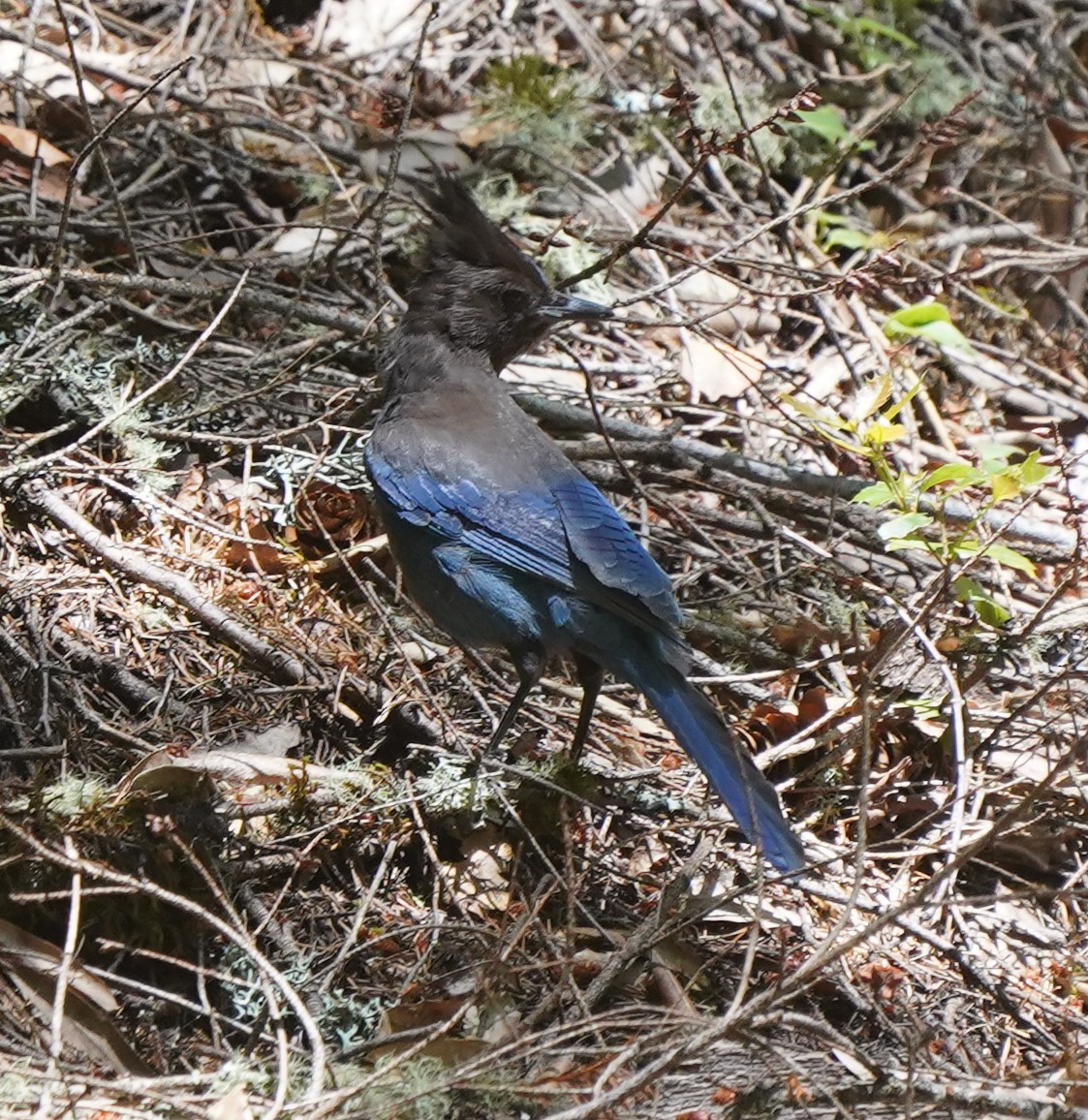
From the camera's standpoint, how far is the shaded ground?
2.59m

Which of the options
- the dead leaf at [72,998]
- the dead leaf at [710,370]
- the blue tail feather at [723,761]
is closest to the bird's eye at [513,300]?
the dead leaf at [710,370]

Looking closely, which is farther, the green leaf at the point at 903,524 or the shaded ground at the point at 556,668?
the green leaf at the point at 903,524

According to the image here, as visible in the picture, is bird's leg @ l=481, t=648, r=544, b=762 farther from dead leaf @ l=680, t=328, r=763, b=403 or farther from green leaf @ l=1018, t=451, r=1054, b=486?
dead leaf @ l=680, t=328, r=763, b=403

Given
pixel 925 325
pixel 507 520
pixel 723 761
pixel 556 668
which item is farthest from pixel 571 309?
pixel 723 761

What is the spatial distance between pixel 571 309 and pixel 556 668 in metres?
1.01

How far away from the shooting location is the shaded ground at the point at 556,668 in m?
2.59

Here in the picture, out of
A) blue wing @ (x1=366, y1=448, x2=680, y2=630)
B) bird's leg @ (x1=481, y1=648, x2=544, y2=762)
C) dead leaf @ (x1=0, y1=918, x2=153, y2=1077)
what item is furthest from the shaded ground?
blue wing @ (x1=366, y1=448, x2=680, y2=630)

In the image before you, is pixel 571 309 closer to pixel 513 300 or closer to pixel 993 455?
pixel 513 300

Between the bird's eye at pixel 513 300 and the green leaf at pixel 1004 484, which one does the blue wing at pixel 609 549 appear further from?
the green leaf at pixel 1004 484

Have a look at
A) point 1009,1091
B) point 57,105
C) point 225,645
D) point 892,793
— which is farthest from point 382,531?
point 1009,1091

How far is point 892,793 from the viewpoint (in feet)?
11.5

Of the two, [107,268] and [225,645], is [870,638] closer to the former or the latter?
[225,645]

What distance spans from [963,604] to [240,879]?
7.36ft

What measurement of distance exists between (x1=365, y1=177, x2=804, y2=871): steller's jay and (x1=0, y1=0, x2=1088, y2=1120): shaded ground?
180 mm
